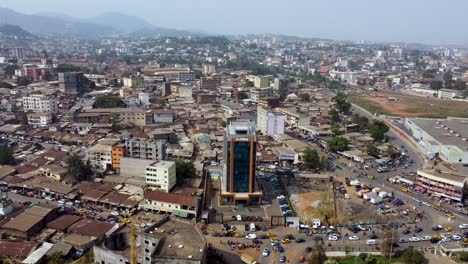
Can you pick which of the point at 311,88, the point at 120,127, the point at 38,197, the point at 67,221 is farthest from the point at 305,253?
the point at 311,88

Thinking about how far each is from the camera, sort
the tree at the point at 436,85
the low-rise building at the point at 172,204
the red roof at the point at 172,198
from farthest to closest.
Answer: the tree at the point at 436,85, the red roof at the point at 172,198, the low-rise building at the point at 172,204

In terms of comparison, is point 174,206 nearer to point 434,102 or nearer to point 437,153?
point 437,153

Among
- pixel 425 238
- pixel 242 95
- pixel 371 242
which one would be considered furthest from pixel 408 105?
pixel 371 242

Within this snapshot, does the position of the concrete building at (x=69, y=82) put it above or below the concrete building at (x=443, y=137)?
above

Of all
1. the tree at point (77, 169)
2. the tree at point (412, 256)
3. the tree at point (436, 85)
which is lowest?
the tree at point (412, 256)

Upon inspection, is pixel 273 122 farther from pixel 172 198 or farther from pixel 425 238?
pixel 425 238

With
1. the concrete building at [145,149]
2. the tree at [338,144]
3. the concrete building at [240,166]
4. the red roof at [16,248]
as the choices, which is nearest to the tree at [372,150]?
the tree at [338,144]

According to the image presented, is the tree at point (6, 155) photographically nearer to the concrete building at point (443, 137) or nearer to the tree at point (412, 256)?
the tree at point (412, 256)
